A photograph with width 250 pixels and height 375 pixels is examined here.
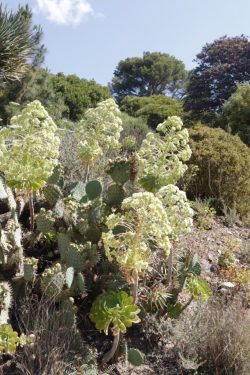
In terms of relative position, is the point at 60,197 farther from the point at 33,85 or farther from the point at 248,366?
the point at 33,85

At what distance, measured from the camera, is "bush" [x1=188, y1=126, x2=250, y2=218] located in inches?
238

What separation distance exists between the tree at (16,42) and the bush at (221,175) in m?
6.95

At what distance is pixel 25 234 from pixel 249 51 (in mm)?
18795

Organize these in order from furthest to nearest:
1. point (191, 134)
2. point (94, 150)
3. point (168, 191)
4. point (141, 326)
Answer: point (191, 134) → point (94, 150) → point (141, 326) → point (168, 191)

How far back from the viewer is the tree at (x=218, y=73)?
756 inches

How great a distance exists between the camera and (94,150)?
3383mm

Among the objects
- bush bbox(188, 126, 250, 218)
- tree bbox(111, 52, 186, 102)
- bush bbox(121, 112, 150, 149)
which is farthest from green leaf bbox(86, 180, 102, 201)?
tree bbox(111, 52, 186, 102)

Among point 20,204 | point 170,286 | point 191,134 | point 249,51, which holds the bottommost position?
point 170,286

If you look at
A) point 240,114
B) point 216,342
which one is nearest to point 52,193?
point 216,342

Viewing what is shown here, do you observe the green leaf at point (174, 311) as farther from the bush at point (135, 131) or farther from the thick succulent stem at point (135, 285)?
the bush at point (135, 131)

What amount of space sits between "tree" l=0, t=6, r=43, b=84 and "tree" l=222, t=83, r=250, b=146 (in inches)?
207

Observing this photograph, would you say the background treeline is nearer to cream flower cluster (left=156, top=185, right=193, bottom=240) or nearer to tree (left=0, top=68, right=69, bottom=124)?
tree (left=0, top=68, right=69, bottom=124)

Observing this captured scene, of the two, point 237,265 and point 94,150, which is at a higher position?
point 94,150

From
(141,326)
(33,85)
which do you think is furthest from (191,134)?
(33,85)
